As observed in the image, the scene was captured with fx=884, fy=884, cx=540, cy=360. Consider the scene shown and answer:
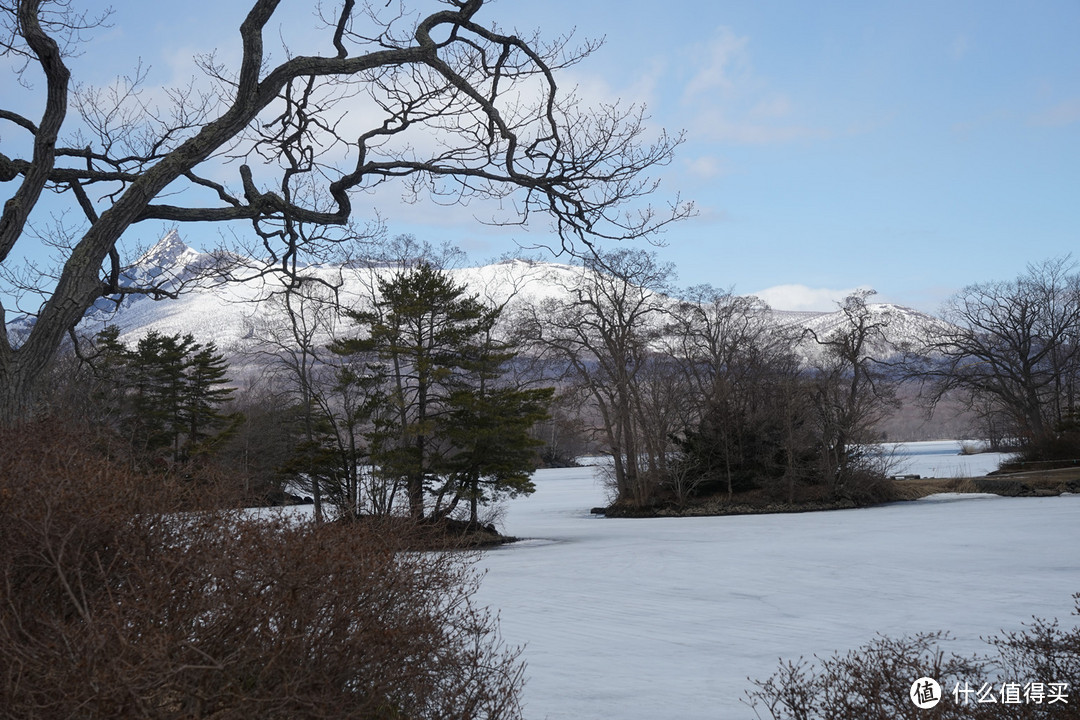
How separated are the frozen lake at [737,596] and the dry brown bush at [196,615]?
3001 millimetres

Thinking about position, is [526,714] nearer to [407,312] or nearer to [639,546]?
[639,546]

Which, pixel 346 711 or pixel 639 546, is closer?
pixel 346 711

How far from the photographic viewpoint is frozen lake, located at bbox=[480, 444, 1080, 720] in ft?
27.3

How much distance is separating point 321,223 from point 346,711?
21.9 ft

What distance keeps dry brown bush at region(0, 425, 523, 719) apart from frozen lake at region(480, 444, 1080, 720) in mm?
3001

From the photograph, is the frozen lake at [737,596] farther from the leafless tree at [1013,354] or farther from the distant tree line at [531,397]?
the leafless tree at [1013,354]

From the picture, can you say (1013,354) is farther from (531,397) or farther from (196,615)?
(196,615)

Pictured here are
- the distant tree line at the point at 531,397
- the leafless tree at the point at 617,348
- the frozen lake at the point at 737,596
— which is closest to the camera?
the frozen lake at the point at 737,596

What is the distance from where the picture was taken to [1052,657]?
17.1 feet

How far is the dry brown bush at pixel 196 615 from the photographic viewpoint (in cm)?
334

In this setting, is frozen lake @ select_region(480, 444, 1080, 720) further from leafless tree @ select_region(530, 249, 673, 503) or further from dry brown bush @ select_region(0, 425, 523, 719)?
leafless tree @ select_region(530, 249, 673, 503)

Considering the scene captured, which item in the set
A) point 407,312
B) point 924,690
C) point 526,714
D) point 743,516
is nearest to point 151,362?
point 407,312

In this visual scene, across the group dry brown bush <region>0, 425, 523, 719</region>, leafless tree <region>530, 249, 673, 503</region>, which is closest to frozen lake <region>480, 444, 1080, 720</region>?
dry brown bush <region>0, 425, 523, 719</region>

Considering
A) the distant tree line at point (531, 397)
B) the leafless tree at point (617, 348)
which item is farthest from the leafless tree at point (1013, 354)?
the leafless tree at point (617, 348)
